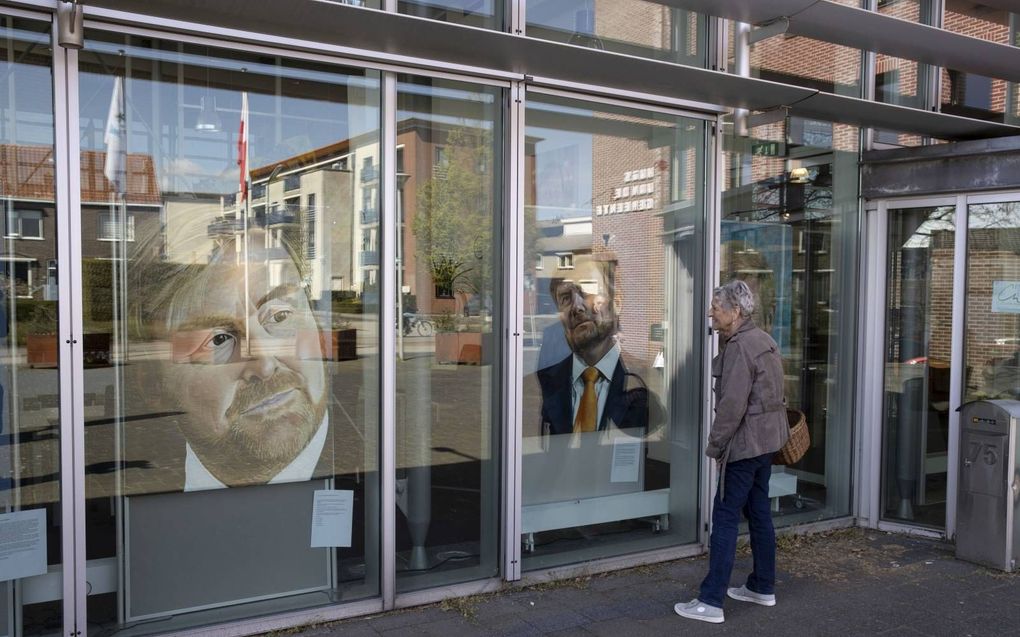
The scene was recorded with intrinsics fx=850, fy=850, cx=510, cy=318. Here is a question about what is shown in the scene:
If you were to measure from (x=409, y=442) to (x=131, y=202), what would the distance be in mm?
2048

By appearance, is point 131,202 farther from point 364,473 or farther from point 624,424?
point 624,424

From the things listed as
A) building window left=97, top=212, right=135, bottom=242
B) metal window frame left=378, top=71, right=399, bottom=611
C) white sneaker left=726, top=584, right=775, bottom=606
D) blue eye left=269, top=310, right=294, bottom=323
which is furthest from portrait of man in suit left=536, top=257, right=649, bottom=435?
building window left=97, top=212, right=135, bottom=242

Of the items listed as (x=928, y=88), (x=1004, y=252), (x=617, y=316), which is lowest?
(x=617, y=316)

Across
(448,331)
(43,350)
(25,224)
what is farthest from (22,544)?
(448,331)

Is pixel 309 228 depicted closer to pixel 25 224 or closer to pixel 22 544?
pixel 25 224

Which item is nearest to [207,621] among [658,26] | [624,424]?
[624,424]

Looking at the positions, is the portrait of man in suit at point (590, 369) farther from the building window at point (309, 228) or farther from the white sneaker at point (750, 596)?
the building window at point (309, 228)

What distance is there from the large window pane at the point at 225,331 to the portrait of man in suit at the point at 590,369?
4.71 ft

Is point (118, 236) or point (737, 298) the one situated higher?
point (118, 236)

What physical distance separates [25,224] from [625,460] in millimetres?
4070

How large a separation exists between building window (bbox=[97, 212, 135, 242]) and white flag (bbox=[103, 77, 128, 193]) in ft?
0.48

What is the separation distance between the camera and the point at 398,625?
471cm

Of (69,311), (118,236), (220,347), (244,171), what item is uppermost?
(244,171)

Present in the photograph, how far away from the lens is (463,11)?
517 cm
